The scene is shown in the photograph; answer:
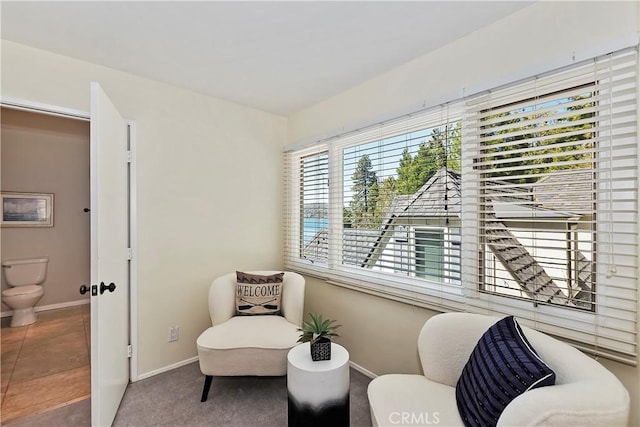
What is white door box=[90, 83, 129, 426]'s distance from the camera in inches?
65.9

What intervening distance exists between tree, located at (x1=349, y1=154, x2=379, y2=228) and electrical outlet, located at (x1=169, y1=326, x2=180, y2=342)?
1767mm

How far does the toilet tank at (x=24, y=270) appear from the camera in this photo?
3719mm

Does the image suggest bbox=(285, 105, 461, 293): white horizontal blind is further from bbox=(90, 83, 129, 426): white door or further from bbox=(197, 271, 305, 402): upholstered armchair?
bbox=(90, 83, 129, 426): white door

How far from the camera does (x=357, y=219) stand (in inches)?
102

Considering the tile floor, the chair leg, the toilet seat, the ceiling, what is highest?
the ceiling

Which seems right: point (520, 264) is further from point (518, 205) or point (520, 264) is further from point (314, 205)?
point (314, 205)

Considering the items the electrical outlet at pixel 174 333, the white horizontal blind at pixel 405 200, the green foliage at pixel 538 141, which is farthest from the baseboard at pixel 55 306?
the green foliage at pixel 538 141

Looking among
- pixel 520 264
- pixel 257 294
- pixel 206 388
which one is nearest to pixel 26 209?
pixel 257 294

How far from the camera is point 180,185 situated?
2.63 meters

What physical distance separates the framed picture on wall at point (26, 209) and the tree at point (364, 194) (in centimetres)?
428

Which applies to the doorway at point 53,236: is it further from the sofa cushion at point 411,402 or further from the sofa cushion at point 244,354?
the sofa cushion at point 411,402

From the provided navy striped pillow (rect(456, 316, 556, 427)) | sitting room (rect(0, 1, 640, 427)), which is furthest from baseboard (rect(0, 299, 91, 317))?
navy striped pillow (rect(456, 316, 556, 427))

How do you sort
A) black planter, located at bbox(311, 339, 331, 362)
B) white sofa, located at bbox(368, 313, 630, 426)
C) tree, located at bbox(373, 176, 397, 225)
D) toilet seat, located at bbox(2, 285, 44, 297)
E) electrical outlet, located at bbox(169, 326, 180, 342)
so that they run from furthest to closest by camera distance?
toilet seat, located at bbox(2, 285, 44, 297), electrical outlet, located at bbox(169, 326, 180, 342), tree, located at bbox(373, 176, 397, 225), black planter, located at bbox(311, 339, 331, 362), white sofa, located at bbox(368, 313, 630, 426)

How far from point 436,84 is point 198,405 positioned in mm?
2701
